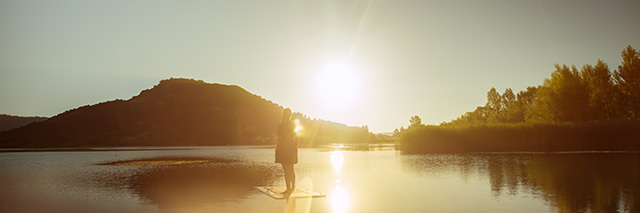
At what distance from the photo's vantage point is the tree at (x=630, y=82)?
248 ft

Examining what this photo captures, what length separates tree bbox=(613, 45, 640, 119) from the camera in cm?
7550

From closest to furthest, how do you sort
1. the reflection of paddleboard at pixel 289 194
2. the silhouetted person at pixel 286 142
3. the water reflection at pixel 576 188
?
1. the water reflection at pixel 576 188
2. the reflection of paddleboard at pixel 289 194
3. the silhouetted person at pixel 286 142

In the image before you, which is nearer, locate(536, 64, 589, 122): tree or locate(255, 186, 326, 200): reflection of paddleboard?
locate(255, 186, 326, 200): reflection of paddleboard

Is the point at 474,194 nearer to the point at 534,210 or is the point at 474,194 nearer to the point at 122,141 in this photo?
the point at 534,210

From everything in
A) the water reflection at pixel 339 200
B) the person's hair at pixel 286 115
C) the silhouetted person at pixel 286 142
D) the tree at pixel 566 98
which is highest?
the tree at pixel 566 98

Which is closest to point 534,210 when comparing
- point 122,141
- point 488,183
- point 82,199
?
point 488,183

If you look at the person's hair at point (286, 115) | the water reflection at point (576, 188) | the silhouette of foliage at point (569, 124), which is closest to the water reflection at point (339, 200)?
the person's hair at point (286, 115)

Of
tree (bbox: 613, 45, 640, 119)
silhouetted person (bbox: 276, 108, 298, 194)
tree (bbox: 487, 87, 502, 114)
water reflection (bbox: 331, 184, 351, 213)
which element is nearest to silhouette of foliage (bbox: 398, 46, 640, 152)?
tree (bbox: 613, 45, 640, 119)

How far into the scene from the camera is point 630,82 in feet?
257

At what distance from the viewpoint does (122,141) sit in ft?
640

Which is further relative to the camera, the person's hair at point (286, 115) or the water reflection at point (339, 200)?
the person's hair at point (286, 115)

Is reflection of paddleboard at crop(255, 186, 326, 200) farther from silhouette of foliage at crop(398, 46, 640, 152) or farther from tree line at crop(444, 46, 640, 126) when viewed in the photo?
tree line at crop(444, 46, 640, 126)

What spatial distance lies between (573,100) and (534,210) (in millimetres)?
75004

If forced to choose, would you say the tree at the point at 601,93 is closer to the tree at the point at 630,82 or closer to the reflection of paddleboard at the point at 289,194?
the tree at the point at 630,82
